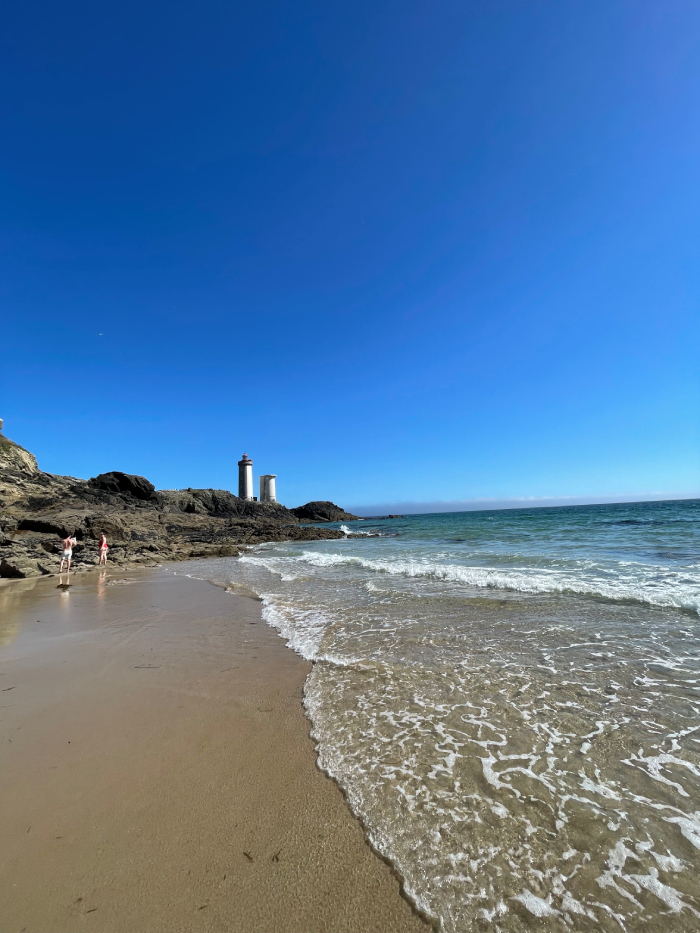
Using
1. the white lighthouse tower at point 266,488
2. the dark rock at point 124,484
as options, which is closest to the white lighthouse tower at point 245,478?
the white lighthouse tower at point 266,488

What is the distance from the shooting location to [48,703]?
4.10 metres

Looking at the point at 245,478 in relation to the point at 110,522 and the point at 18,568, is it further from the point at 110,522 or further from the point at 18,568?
the point at 18,568

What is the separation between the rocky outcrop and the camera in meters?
76.3

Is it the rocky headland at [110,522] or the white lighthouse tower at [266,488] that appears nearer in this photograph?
the rocky headland at [110,522]

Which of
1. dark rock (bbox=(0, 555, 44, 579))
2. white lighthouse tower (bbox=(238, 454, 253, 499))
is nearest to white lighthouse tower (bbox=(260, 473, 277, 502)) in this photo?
white lighthouse tower (bbox=(238, 454, 253, 499))

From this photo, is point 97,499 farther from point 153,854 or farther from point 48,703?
point 153,854

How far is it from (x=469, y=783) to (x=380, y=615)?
476cm

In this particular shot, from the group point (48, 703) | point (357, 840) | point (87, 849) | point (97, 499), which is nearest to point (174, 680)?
point (48, 703)

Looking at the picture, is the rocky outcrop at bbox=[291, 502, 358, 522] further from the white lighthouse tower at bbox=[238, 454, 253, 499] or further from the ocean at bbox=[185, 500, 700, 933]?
the ocean at bbox=[185, 500, 700, 933]

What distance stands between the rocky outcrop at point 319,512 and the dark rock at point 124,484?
35.4m

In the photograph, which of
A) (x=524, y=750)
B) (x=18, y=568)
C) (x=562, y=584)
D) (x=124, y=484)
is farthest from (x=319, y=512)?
(x=524, y=750)

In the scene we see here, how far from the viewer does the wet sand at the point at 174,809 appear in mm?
1886

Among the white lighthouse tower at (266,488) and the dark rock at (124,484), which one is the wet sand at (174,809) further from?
the white lighthouse tower at (266,488)

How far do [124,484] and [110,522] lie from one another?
20.4 m
